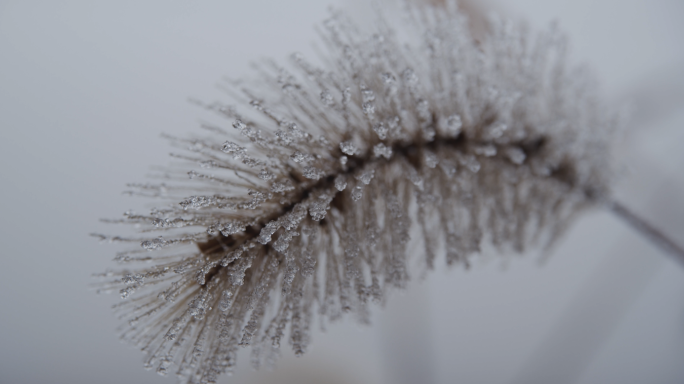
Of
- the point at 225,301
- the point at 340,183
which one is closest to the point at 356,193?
the point at 340,183

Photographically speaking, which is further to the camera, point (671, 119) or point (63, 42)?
point (671, 119)

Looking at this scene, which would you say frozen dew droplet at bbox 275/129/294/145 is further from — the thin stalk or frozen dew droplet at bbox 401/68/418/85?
the thin stalk

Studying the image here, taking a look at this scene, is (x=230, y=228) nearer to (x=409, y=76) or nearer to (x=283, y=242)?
(x=283, y=242)

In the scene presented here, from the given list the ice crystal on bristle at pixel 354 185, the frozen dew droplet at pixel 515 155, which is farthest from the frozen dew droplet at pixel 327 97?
the frozen dew droplet at pixel 515 155

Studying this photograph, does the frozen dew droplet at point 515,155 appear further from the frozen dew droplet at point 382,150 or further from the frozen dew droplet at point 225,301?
the frozen dew droplet at point 225,301

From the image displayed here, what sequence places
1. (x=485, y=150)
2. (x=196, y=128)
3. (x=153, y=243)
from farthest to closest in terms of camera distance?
(x=196, y=128) → (x=485, y=150) → (x=153, y=243)

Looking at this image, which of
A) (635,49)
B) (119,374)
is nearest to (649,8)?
(635,49)

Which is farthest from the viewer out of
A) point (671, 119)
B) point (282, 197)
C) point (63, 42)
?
point (671, 119)

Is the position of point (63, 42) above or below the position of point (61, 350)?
above

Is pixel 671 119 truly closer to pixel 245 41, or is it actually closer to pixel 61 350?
pixel 245 41
